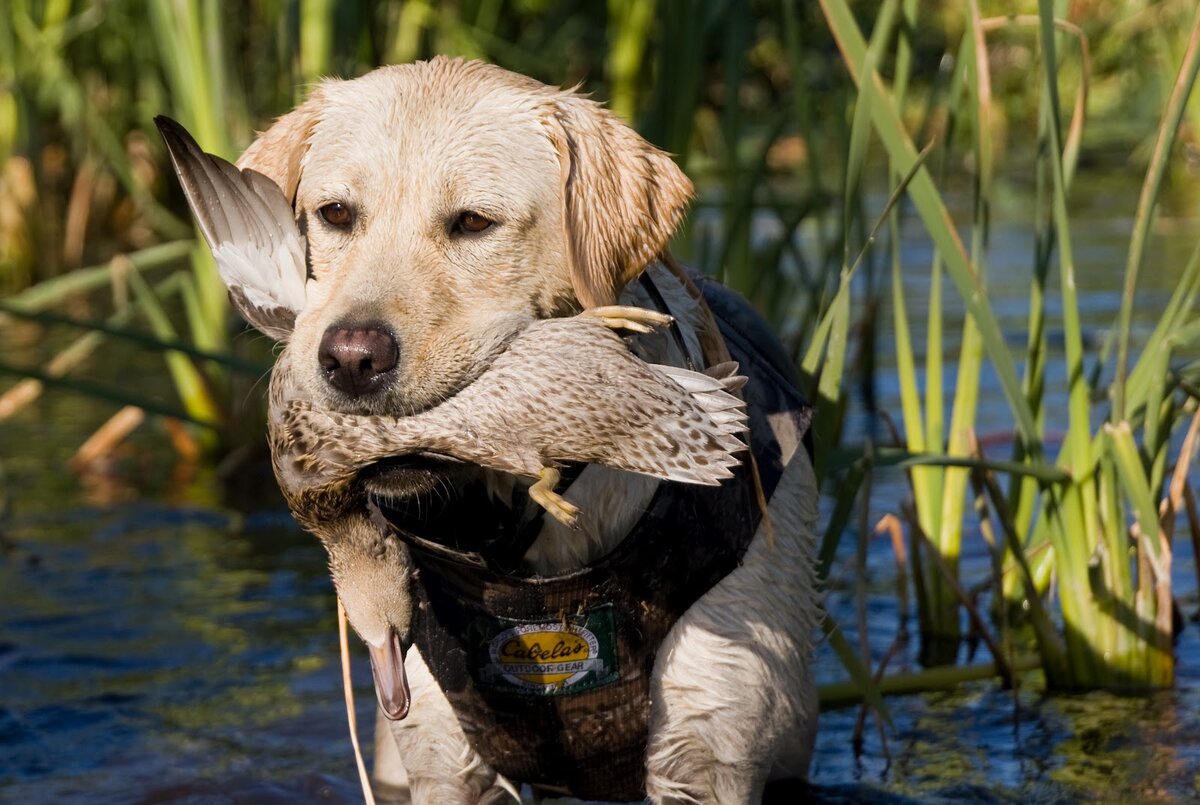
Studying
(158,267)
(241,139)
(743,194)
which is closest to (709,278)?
(743,194)

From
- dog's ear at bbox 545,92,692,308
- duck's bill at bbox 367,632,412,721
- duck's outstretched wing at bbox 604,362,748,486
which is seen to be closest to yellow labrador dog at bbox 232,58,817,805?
dog's ear at bbox 545,92,692,308

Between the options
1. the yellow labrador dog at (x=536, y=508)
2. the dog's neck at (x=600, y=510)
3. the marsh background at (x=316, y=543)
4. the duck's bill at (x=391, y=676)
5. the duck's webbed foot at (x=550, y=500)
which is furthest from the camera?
the marsh background at (x=316, y=543)

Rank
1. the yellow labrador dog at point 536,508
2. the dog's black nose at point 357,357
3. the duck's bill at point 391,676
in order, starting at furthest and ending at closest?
1. the yellow labrador dog at point 536,508
2. the duck's bill at point 391,676
3. the dog's black nose at point 357,357

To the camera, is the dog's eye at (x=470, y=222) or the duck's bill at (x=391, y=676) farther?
the dog's eye at (x=470, y=222)

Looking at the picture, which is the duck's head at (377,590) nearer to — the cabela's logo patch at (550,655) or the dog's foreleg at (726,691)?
the cabela's logo patch at (550,655)

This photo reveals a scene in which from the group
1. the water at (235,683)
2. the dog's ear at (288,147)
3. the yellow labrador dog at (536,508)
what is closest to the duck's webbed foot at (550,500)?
the yellow labrador dog at (536,508)

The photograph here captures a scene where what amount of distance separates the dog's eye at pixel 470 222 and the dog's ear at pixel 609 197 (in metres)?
0.14

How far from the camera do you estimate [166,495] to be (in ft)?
20.7

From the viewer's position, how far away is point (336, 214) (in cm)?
281

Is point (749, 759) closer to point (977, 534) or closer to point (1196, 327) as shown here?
point (1196, 327)

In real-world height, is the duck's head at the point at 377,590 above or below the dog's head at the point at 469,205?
below

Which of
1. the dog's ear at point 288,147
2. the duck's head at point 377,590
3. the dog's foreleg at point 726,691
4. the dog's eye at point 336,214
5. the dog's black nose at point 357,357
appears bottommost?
the dog's foreleg at point 726,691

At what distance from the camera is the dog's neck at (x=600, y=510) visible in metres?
2.85

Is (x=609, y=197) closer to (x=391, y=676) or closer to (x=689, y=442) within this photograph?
(x=689, y=442)
